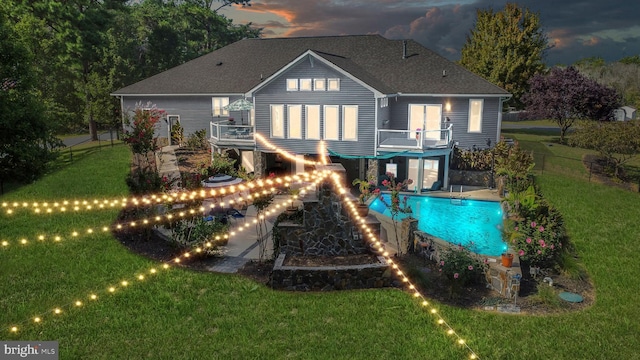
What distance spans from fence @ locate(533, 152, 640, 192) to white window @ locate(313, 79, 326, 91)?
14614mm

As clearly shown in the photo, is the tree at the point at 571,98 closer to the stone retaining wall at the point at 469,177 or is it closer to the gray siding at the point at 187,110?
the stone retaining wall at the point at 469,177

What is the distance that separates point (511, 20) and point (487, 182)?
106 feet

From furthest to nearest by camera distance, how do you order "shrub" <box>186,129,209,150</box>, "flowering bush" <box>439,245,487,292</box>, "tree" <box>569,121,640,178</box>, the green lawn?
"shrub" <box>186,129,209,150</box> < "tree" <box>569,121,640,178</box> < "flowering bush" <box>439,245,487,292</box> < the green lawn

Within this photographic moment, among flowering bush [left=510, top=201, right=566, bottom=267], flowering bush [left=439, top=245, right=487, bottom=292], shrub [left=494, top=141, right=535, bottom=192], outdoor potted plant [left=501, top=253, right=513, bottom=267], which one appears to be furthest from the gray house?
outdoor potted plant [left=501, top=253, right=513, bottom=267]

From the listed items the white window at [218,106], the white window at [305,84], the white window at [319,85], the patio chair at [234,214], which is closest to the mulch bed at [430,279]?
the patio chair at [234,214]

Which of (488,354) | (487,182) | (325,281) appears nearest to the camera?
(488,354)

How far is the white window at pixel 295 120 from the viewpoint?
2707 centimetres

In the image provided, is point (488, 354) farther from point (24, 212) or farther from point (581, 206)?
point (24, 212)

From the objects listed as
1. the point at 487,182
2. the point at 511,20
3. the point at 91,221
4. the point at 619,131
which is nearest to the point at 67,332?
the point at 91,221

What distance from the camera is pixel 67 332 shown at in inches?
425

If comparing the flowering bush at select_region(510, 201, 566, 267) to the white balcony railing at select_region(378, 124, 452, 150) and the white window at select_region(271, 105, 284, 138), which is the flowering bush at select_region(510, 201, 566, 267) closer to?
the white balcony railing at select_region(378, 124, 452, 150)

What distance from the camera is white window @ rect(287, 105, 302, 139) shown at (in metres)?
27.1

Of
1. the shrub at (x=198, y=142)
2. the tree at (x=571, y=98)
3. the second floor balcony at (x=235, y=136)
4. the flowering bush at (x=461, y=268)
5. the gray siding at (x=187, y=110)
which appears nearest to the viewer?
the flowering bush at (x=461, y=268)

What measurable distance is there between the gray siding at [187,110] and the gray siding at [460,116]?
11966 millimetres
